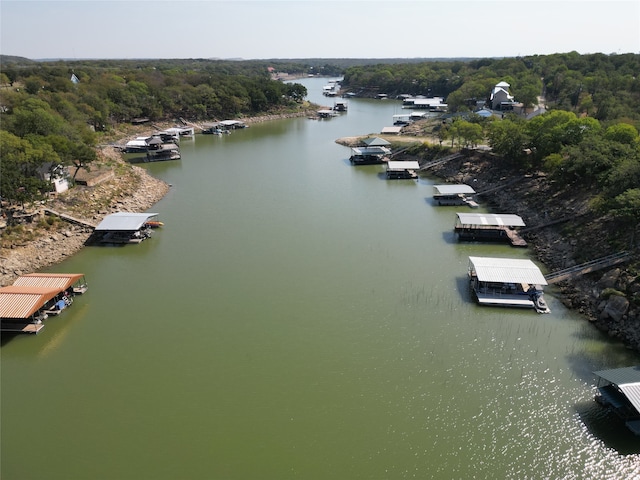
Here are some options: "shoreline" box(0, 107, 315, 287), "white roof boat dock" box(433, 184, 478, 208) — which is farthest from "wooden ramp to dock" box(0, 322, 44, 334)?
"white roof boat dock" box(433, 184, 478, 208)

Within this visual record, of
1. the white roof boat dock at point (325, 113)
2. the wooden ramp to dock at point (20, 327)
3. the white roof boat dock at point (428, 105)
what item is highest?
the white roof boat dock at point (428, 105)

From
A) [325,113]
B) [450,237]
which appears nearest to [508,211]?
[450,237]

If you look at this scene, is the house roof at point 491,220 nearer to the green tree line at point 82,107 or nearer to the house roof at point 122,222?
the house roof at point 122,222

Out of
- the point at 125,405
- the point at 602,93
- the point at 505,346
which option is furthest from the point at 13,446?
the point at 602,93

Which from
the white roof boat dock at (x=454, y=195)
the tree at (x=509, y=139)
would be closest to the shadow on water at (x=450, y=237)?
the white roof boat dock at (x=454, y=195)

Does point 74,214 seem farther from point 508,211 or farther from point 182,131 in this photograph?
point 182,131

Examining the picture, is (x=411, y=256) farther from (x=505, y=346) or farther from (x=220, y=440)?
(x=220, y=440)
